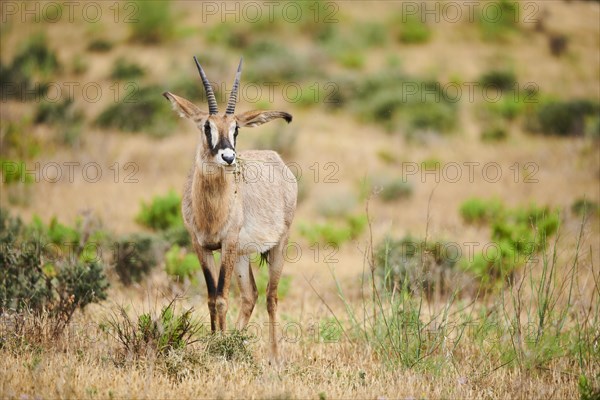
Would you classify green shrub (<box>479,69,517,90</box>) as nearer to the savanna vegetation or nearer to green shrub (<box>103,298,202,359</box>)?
the savanna vegetation

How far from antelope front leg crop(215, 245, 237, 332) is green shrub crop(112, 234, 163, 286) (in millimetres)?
2905

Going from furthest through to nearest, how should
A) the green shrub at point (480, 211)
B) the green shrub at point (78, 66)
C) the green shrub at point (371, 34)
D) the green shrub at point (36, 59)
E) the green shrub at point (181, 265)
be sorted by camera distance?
1. the green shrub at point (371, 34)
2. the green shrub at point (78, 66)
3. the green shrub at point (36, 59)
4. the green shrub at point (480, 211)
5. the green shrub at point (181, 265)

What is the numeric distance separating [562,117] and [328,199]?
10523 mm

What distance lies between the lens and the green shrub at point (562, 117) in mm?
19906

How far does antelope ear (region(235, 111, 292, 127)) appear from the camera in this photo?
229 inches

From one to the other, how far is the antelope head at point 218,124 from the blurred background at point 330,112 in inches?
50.9

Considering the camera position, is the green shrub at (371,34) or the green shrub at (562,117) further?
the green shrub at (371,34)

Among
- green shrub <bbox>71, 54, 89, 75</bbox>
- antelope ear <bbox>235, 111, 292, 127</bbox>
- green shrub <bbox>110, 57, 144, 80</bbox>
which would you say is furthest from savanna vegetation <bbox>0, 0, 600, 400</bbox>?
antelope ear <bbox>235, 111, 292, 127</bbox>

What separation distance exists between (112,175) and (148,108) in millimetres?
4749

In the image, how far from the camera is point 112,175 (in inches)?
564

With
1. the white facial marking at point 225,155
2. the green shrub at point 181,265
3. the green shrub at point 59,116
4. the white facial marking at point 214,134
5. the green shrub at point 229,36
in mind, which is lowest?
the green shrub at point 181,265

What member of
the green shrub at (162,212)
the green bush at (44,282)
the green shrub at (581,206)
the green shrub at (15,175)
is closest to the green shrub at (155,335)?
the green bush at (44,282)

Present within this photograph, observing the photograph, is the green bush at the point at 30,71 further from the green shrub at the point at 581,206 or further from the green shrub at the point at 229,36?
the green shrub at the point at 581,206

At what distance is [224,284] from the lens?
5.72 metres
